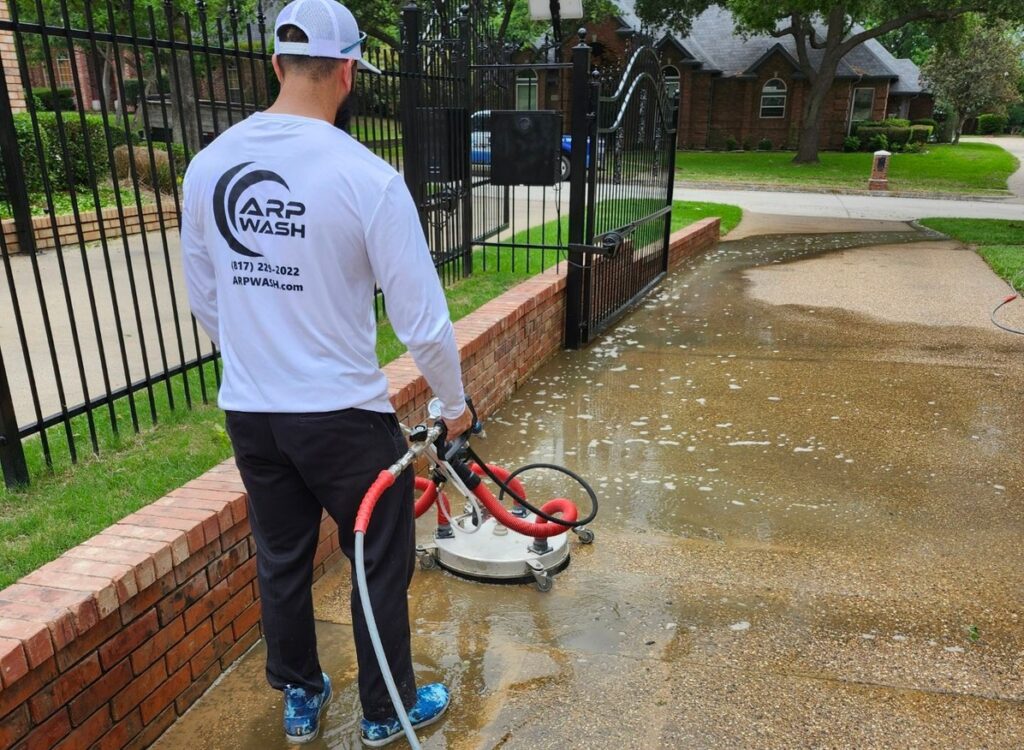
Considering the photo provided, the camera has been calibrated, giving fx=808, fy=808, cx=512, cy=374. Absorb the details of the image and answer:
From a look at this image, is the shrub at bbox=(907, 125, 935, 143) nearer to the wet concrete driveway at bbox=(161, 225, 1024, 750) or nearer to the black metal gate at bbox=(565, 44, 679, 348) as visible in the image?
the black metal gate at bbox=(565, 44, 679, 348)

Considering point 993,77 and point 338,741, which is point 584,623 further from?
point 993,77

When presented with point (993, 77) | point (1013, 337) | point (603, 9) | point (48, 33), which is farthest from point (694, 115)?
point (48, 33)

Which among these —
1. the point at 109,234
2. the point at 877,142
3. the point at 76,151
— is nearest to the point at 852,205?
the point at 109,234

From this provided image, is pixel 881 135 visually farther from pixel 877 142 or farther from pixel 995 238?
pixel 995 238

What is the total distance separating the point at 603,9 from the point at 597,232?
2495cm

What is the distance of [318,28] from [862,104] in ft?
136

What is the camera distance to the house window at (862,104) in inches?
1467

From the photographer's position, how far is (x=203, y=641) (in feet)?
8.64

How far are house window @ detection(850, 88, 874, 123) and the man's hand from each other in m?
39.8

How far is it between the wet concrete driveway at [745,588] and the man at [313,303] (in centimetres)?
58

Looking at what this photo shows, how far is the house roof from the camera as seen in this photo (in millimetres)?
35312

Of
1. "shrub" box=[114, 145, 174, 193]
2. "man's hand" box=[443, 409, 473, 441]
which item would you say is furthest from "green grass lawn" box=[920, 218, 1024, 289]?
"shrub" box=[114, 145, 174, 193]

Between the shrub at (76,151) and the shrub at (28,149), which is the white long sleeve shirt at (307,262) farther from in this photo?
the shrub at (76,151)

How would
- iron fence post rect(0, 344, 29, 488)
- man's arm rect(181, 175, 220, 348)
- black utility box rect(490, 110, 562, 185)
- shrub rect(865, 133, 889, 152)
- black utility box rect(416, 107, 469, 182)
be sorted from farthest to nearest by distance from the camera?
shrub rect(865, 133, 889, 152), black utility box rect(416, 107, 469, 182), black utility box rect(490, 110, 562, 185), iron fence post rect(0, 344, 29, 488), man's arm rect(181, 175, 220, 348)
